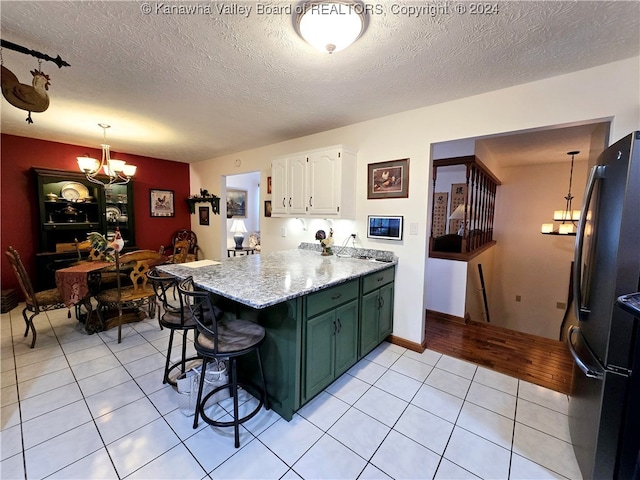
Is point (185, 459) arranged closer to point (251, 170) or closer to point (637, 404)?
point (637, 404)

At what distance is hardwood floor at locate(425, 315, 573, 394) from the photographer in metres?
2.36

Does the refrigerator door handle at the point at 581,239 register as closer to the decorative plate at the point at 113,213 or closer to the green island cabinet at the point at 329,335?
the green island cabinet at the point at 329,335

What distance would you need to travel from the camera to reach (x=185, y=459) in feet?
4.97

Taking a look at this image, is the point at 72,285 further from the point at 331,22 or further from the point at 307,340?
the point at 331,22

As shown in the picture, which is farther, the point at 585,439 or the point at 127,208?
the point at 127,208

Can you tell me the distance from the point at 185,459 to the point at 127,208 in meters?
4.59

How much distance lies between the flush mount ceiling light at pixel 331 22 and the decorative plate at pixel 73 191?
4732 millimetres

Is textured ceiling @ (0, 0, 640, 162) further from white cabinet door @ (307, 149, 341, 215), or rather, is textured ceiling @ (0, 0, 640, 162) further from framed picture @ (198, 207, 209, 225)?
framed picture @ (198, 207, 209, 225)

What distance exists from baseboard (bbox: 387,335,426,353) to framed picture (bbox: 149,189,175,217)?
489 cm

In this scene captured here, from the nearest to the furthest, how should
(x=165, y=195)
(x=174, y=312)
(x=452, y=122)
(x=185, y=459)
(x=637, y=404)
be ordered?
1. (x=637, y=404)
2. (x=185, y=459)
3. (x=174, y=312)
4. (x=452, y=122)
5. (x=165, y=195)

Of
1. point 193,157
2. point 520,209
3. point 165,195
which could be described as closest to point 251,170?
point 193,157

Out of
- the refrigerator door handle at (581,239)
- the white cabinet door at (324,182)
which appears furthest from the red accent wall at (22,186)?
the refrigerator door handle at (581,239)

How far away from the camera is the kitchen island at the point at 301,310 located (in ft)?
5.65

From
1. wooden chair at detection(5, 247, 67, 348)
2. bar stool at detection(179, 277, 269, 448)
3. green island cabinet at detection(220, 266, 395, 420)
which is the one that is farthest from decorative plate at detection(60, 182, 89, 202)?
bar stool at detection(179, 277, 269, 448)
